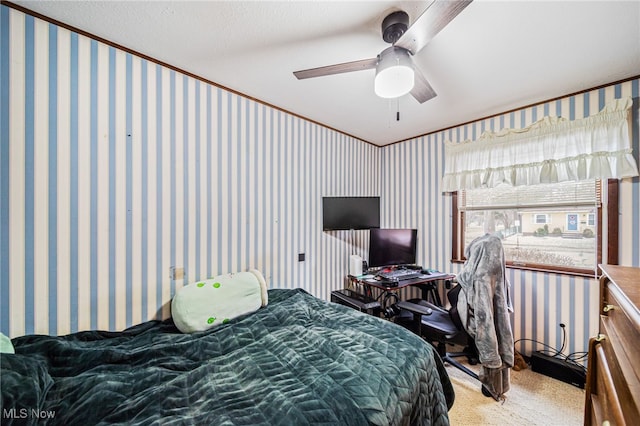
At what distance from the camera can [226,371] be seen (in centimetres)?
117

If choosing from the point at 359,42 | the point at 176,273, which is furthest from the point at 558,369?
the point at 176,273

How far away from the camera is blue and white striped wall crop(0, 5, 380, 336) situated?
131cm

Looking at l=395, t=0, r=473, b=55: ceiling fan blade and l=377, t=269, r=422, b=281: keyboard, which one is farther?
l=377, t=269, r=422, b=281: keyboard

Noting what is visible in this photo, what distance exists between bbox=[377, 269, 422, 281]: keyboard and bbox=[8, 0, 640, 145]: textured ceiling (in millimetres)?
1840

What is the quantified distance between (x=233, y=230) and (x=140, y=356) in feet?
3.57

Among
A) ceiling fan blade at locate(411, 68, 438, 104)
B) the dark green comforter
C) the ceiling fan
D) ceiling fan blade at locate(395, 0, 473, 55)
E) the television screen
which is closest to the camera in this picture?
the dark green comforter

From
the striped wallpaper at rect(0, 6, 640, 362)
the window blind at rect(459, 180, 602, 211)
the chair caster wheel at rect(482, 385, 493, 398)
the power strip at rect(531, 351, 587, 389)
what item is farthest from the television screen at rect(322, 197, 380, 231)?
the power strip at rect(531, 351, 587, 389)

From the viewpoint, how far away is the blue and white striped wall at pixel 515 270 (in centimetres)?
195

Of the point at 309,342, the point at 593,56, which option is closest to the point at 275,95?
the point at 309,342

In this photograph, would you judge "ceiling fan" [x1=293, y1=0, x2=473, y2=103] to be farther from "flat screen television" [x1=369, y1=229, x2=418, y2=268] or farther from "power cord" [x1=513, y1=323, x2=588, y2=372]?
"power cord" [x1=513, y1=323, x2=588, y2=372]

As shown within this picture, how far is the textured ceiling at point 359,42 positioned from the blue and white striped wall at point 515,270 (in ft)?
0.63

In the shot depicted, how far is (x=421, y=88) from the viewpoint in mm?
1628

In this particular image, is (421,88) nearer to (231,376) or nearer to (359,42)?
(359,42)

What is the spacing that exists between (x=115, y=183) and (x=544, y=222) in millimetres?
3677
